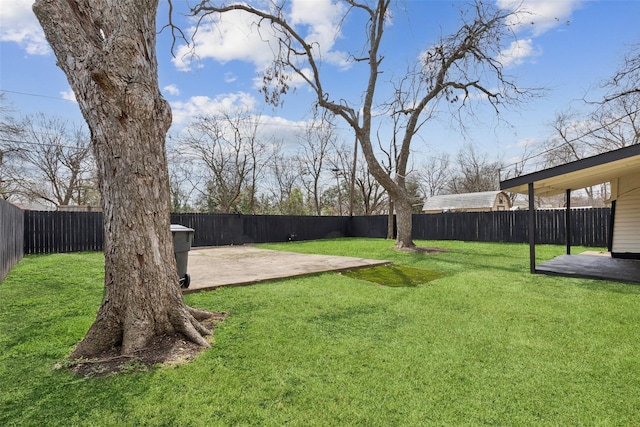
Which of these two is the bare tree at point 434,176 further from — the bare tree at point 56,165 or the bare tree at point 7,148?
the bare tree at point 7,148

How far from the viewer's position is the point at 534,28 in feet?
29.3

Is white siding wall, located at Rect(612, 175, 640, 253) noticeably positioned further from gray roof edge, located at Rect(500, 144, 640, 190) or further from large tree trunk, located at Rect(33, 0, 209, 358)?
large tree trunk, located at Rect(33, 0, 209, 358)

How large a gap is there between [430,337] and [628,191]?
25.6 feet

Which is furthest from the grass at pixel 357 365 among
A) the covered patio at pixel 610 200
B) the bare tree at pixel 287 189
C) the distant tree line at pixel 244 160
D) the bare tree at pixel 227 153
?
the bare tree at pixel 287 189

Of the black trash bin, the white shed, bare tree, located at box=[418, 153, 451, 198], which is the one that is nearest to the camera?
the black trash bin

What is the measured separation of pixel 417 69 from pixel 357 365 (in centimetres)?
1055

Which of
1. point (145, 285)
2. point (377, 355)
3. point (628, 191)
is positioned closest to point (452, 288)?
point (377, 355)

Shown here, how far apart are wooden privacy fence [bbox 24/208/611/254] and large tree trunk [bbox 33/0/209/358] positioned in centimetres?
861

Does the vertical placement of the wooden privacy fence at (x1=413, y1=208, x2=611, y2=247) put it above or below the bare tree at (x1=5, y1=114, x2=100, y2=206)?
below

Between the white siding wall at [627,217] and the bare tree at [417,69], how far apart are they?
4028 millimetres

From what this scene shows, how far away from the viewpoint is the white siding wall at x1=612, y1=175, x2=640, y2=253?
7199mm

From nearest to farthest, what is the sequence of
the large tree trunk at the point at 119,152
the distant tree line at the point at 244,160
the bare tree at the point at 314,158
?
the large tree trunk at the point at 119,152
the distant tree line at the point at 244,160
the bare tree at the point at 314,158

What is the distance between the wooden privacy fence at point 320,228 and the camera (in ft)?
30.2

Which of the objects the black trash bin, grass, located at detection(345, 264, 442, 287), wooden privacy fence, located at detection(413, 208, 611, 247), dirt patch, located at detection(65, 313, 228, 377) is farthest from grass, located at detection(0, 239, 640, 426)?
wooden privacy fence, located at detection(413, 208, 611, 247)
